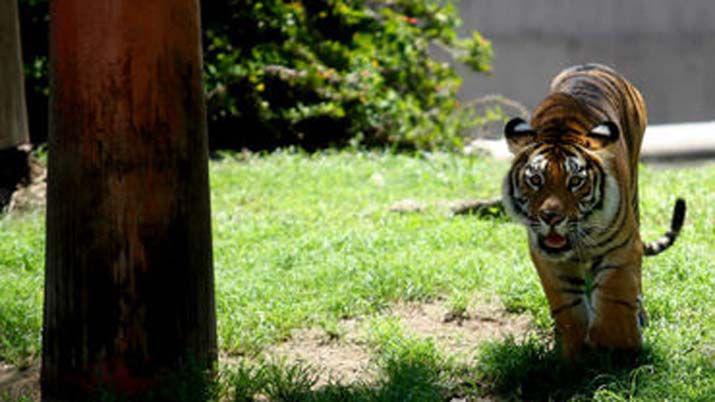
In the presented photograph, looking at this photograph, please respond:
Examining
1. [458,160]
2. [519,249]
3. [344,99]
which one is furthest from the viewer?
[344,99]

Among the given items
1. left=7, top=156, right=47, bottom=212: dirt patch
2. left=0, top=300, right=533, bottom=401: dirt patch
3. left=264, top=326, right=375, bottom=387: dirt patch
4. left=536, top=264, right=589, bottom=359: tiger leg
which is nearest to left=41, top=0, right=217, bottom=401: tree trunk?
left=0, top=300, right=533, bottom=401: dirt patch

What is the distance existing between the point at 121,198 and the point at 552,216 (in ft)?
5.68

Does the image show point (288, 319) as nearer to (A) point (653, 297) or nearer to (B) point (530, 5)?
(A) point (653, 297)

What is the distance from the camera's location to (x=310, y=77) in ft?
40.1

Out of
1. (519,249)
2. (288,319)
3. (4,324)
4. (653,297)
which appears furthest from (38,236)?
(653,297)

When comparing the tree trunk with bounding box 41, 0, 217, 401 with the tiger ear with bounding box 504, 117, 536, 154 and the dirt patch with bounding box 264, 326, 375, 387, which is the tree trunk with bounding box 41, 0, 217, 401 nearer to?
the dirt patch with bounding box 264, 326, 375, 387

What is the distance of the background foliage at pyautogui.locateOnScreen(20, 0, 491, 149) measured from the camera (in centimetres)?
1221

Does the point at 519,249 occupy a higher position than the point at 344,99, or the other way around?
the point at 344,99

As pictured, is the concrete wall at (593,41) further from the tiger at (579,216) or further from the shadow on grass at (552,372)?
the shadow on grass at (552,372)

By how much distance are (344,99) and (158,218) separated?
7.72 metres

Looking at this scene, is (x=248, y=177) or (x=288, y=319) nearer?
(x=288, y=319)

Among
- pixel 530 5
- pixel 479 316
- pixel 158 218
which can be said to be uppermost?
pixel 530 5

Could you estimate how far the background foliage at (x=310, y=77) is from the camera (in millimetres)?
12211

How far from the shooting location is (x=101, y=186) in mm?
4652
